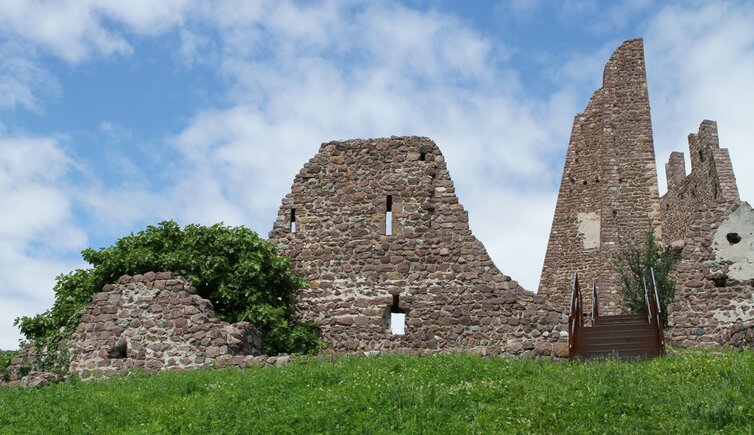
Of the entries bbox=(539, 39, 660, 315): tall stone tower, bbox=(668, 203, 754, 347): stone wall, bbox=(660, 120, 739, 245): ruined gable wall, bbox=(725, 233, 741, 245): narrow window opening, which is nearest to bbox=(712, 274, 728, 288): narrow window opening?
bbox=(668, 203, 754, 347): stone wall

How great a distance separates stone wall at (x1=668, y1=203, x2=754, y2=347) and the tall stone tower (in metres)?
Result: 13.1

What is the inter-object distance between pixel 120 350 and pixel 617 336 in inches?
414

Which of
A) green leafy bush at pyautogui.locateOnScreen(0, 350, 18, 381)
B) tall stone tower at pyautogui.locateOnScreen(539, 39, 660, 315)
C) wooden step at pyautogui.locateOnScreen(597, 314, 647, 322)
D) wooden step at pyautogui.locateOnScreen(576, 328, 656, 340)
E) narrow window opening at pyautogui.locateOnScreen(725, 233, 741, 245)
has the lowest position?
green leafy bush at pyautogui.locateOnScreen(0, 350, 18, 381)

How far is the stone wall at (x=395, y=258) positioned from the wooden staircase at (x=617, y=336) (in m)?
1.18

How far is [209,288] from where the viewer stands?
19.4 m

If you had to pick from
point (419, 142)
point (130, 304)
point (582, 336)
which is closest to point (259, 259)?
point (130, 304)

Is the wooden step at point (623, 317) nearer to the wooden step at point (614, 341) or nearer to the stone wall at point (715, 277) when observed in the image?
the stone wall at point (715, 277)

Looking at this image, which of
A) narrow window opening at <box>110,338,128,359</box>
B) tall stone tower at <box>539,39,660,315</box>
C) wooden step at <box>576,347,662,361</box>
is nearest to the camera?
wooden step at <box>576,347,662,361</box>

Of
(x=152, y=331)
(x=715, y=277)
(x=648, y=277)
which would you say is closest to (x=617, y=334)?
(x=715, y=277)

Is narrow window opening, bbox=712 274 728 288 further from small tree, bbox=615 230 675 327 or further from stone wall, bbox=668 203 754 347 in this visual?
small tree, bbox=615 230 675 327

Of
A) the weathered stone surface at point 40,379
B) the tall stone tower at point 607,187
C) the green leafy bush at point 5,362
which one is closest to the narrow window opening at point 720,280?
the tall stone tower at point 607,187

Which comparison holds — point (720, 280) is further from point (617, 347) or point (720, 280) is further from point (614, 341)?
point (617, 347)

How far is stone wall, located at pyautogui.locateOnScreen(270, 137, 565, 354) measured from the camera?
18.9 metres

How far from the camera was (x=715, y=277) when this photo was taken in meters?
18.5
